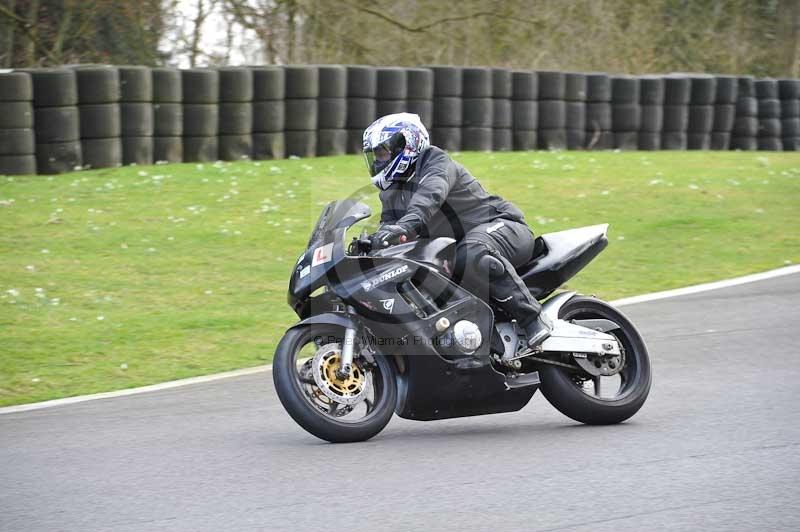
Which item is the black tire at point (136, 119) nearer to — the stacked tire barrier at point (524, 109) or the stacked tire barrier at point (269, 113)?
the stacked tire barrier at point (269, 113)

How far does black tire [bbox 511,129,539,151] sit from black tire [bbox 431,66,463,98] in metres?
1.31

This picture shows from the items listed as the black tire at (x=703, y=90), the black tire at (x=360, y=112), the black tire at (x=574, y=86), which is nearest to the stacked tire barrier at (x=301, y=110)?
the black tire at (x=360, y=112)

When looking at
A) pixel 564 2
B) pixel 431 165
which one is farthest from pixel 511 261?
pixel 564 2

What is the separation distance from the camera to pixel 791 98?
1941cm

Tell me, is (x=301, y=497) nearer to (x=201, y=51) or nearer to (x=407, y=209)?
(x=407, y=209)

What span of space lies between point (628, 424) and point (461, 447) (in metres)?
1.05

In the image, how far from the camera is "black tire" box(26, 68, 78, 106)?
13.5 metres

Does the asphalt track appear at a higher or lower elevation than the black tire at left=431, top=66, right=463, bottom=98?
lower

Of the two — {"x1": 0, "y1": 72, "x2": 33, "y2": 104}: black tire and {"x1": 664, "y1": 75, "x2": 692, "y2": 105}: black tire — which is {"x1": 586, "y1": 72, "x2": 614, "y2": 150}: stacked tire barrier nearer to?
{"x1": 664, "y1": 75, "x2": 692, "y2": 105}: black tire

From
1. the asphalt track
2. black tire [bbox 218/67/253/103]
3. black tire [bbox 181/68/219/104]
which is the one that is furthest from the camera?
black tire [bbox 218/67/253/103]

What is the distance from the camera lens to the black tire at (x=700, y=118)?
18719 millimetres

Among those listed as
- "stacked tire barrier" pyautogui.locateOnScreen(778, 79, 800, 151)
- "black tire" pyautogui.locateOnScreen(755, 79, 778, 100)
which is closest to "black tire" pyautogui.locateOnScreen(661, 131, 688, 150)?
"black tire" pyautogui.locateOnScreen(755, 79, 778, 100)

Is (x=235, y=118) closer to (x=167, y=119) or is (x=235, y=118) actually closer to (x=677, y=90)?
(x=167, y=119)

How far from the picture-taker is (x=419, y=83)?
16.2m
